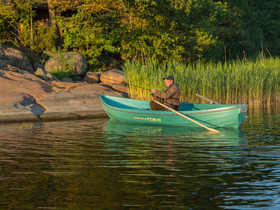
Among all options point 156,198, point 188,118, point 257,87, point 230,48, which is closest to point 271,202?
point 156,198

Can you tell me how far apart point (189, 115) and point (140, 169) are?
230 inches

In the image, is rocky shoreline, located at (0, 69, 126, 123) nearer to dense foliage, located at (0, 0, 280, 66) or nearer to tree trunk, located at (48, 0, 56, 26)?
dense foliage, located at (0, 0, 280, 66)

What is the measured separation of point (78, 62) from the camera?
22391 millimetres

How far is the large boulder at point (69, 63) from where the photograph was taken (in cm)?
2184

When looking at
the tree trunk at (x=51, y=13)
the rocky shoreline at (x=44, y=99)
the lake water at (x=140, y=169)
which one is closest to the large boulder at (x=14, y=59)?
the rocky shoreline at (x=44, y=99)

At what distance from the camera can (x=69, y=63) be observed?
22.1 m

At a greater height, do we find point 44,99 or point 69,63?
point 69,63

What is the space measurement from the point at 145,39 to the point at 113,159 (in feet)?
52.0

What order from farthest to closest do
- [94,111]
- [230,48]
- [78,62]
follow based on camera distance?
[230,48] → [78,62] → [94,111]

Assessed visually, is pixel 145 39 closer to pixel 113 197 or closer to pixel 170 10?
pixel 170 10

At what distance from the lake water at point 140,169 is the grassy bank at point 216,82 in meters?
5.77

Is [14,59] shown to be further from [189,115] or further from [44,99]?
[189,115]

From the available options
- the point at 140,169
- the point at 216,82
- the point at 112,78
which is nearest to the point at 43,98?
the point at 112,78

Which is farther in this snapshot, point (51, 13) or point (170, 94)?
point (51, 13)
